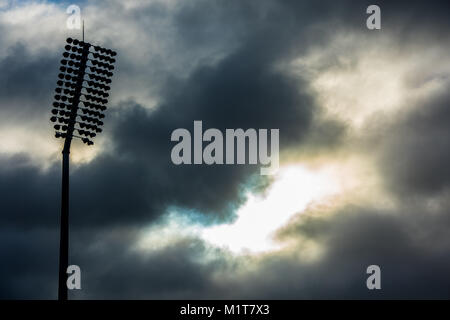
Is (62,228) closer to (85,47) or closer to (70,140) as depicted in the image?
(70,140)

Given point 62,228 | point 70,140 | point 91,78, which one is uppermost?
point 91,78
